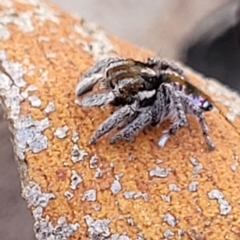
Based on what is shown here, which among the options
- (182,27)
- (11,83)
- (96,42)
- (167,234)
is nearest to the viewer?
(167,234)

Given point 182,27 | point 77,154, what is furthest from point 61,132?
point 182,27

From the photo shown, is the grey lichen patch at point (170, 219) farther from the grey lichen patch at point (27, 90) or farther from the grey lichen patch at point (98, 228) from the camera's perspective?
the grey lichen patch at point (27, 90)

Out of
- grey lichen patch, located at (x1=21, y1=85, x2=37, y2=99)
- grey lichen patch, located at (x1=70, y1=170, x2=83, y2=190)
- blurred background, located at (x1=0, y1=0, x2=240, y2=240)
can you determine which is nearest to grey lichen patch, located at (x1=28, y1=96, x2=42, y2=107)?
grey lichen patch, located at (x1=21, y1=85, x2=37, y2=99)

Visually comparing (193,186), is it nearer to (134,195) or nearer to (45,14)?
(134,195)

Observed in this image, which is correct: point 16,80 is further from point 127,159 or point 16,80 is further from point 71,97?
point 127,159

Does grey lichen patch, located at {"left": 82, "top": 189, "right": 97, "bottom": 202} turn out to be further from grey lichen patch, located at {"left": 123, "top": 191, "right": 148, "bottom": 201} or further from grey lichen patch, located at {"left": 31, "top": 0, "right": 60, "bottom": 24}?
grey lichen patch, located at {"left": 31, "top": 0, "right": 60, "bottom": 24}

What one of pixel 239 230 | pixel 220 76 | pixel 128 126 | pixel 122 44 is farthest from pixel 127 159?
pixel 220 76
